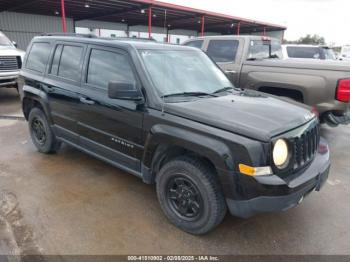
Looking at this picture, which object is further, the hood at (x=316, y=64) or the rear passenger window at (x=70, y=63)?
the hood at (x=316, y=64)

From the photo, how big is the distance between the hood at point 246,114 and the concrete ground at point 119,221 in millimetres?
1116

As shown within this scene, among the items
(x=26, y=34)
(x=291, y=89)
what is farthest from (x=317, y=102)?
(x=26, y=34)

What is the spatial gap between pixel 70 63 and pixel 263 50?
4.25 metres

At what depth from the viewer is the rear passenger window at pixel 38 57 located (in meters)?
4.21

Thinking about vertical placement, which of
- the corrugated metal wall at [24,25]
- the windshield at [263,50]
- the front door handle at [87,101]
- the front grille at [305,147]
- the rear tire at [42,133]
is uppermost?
the corrugated metal wall at [24,25]

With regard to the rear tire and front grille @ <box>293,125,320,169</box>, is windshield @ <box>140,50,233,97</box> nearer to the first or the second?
front grille @ <box>293,125,320,169</box>

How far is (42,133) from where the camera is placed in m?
4.57

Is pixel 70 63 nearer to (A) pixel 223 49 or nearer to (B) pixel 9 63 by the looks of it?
(A) pixel 223 49

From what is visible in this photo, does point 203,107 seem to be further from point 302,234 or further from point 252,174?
point 302,234

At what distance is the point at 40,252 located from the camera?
2459 mm

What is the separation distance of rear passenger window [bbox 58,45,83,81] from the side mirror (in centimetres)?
107

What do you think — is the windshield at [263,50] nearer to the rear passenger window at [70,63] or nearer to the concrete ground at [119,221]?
the concrete ground at [119,221]

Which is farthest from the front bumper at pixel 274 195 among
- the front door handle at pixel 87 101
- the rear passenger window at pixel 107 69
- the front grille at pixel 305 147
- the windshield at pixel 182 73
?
the front door handle at pixel 87 101

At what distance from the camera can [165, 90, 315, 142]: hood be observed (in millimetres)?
2320
